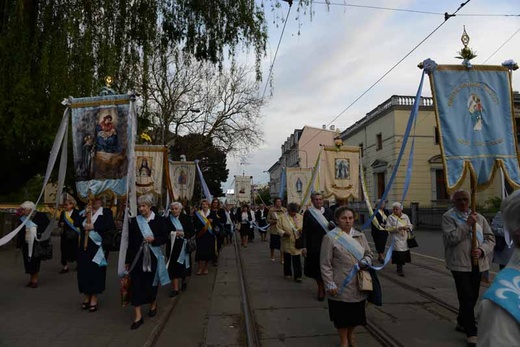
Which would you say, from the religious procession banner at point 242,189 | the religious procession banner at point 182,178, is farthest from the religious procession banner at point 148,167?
the religious procession banner at point 242,189

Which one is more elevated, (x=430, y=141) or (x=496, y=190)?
(x=430, y=141)

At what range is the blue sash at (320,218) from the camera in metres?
7.15

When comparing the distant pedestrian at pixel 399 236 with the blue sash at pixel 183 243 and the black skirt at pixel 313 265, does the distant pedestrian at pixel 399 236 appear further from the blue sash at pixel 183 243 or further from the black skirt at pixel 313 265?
the blue sash at pixel 183 243

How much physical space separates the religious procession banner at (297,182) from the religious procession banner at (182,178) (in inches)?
165

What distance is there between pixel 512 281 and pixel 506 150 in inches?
167

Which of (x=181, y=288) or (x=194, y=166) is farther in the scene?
(x=194, y=166)

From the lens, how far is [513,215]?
1.68 metres

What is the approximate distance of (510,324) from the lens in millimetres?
1479

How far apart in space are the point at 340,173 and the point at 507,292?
40.9ft

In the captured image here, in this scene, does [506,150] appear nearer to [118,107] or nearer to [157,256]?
[157,256]

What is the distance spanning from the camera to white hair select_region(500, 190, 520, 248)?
1657 millimetres

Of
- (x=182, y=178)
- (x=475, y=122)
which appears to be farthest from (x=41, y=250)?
(x=475, y=122)

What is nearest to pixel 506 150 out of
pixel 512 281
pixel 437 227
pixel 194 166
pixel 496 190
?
pixel 512 281

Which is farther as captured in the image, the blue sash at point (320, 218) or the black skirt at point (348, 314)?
the blue sash at point (320, 218)
